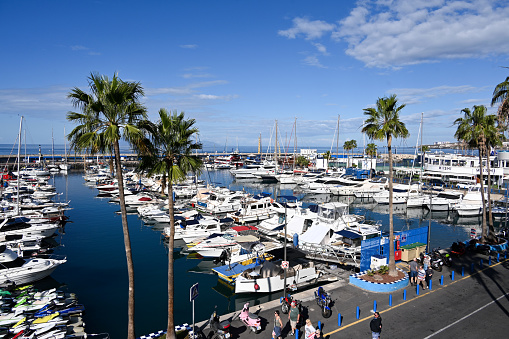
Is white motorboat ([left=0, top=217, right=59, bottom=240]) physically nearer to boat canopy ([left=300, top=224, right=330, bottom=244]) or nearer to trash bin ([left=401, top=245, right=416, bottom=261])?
boat canopy ([left=300, top=224, right=330, bottom=244])

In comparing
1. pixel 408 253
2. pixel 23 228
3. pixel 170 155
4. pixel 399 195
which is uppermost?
pixel 170 155

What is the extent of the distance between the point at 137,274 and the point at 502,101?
31.1 meters

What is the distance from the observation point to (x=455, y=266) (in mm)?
23297

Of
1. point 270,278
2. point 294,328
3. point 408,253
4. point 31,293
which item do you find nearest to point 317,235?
point 408,253

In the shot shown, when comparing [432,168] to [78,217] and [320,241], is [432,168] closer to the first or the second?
[320,241]

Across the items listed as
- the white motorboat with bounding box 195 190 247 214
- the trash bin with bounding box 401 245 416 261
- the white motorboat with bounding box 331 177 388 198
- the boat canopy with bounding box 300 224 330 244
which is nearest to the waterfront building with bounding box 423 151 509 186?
the white motorboat with bounding box 331 177 388 198

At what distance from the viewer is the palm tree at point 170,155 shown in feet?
43.0

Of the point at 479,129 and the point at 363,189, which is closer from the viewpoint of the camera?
the point at 479,129

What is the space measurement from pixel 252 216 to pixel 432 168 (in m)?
67.3

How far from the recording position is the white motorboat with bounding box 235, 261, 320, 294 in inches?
862

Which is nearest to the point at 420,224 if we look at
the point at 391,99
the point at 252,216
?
the point at 252,216

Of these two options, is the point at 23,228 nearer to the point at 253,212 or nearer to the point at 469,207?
the point at 253,212

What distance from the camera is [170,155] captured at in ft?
44.0

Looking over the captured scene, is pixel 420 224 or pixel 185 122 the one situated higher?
pixel 185 122
